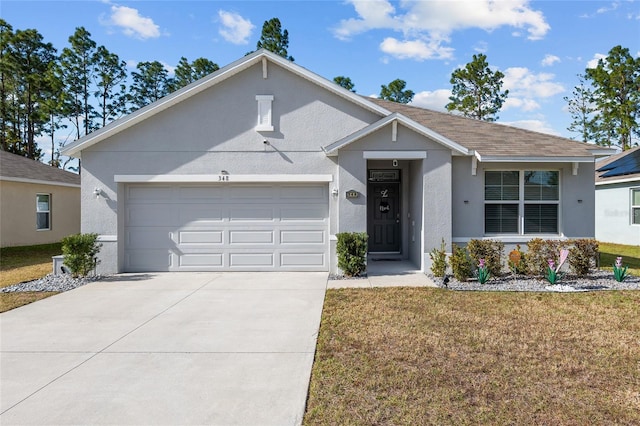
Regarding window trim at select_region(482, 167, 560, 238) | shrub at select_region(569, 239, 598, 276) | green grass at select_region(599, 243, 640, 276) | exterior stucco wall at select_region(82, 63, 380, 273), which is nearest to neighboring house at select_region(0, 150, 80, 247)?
exterior stucco wall at select_region(82, 63, 380, 273)

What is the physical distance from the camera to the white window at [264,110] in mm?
10132

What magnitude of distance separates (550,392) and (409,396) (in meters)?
1.40

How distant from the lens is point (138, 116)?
988 centimetres

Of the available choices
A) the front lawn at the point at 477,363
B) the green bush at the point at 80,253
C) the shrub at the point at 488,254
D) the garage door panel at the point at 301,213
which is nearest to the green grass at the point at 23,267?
the green bush at the point at 80,253

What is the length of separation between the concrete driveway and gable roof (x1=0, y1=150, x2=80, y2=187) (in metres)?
10.1

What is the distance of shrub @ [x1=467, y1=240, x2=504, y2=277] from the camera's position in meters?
8.92

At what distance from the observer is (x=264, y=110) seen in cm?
1017

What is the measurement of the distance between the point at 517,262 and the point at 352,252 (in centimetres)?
391

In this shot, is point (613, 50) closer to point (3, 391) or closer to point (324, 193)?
point (324, 193)

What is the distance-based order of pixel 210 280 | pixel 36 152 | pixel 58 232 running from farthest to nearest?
pixel 36 152 → pixel 58 232 → pixel 210 280

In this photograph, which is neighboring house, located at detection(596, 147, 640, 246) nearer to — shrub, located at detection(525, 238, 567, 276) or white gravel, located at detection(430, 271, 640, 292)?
white gravel, located at detection(430, 271, 640, 292)

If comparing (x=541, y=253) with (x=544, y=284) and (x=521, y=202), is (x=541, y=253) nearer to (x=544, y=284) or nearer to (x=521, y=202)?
(x=544, y=284)

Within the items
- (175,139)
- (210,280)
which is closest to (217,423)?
(210,280)

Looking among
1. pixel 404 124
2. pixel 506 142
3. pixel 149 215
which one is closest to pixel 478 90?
pixel 506 142
